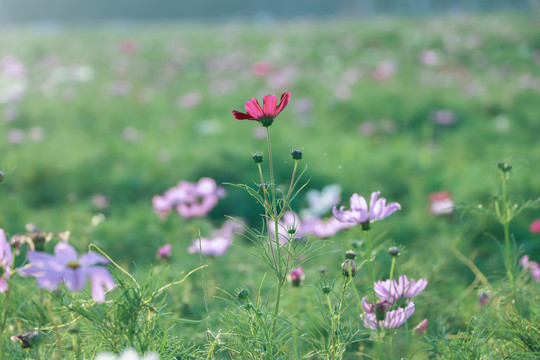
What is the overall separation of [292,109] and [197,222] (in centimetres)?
280

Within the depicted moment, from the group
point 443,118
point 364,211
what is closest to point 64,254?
point 364,211

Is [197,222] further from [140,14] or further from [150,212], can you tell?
[140,14]

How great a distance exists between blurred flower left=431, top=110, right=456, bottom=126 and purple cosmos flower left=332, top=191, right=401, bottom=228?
329 cm

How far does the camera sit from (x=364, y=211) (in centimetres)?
102

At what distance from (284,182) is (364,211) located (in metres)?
2.14

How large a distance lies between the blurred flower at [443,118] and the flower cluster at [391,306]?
131 inches

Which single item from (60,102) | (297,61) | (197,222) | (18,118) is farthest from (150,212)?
(297,61)

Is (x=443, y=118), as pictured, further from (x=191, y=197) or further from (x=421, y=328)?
(x=421, y=328)

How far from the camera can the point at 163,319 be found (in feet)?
4.22

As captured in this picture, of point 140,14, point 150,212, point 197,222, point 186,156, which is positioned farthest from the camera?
point 140,14

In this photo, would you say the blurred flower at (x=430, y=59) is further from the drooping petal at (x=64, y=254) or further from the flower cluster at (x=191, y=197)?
the drooping petal at (x=64, y=254)

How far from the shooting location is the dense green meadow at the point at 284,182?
1012 mm

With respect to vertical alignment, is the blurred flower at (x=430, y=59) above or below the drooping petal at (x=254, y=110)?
below

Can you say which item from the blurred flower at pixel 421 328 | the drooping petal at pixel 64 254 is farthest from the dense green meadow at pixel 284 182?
the drooping petal at pixel 64 254
